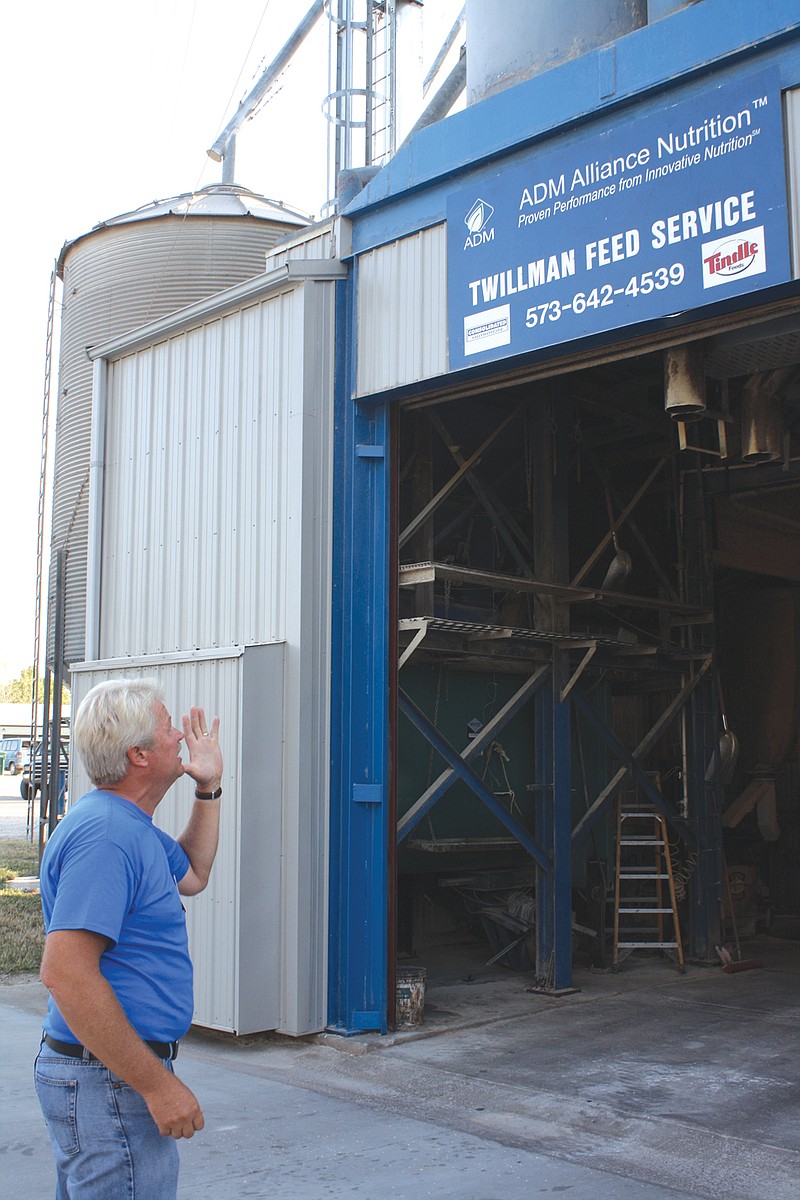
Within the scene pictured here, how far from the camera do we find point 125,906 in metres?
3.01

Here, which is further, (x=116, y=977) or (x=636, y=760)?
(x=636, y=760)

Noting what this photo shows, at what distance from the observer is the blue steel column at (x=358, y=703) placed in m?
8.23

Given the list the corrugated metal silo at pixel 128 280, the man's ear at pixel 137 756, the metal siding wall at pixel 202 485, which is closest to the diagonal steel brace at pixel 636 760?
the metal siding wall at pixel 202 485

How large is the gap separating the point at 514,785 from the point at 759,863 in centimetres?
487

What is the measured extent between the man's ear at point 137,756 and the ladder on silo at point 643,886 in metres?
8.51

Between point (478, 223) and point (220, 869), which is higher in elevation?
point (478, 223)

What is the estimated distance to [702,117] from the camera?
6.75 m

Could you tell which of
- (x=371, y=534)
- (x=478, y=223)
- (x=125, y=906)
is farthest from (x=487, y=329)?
(x=125, y=906)

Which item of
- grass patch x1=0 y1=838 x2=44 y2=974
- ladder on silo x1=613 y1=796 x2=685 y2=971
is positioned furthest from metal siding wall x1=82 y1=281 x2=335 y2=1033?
ladder on silo x1=613 y1=796 x2=685 y2=971

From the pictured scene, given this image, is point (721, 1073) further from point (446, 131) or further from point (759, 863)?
point (759, 863)

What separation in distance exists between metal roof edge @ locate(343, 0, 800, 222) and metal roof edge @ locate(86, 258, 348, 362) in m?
0.51

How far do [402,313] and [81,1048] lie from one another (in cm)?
645

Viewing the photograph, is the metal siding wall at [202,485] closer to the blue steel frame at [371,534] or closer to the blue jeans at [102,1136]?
the blue steel frame at [371,534]

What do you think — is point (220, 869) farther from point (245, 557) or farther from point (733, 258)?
point (733, 258)
